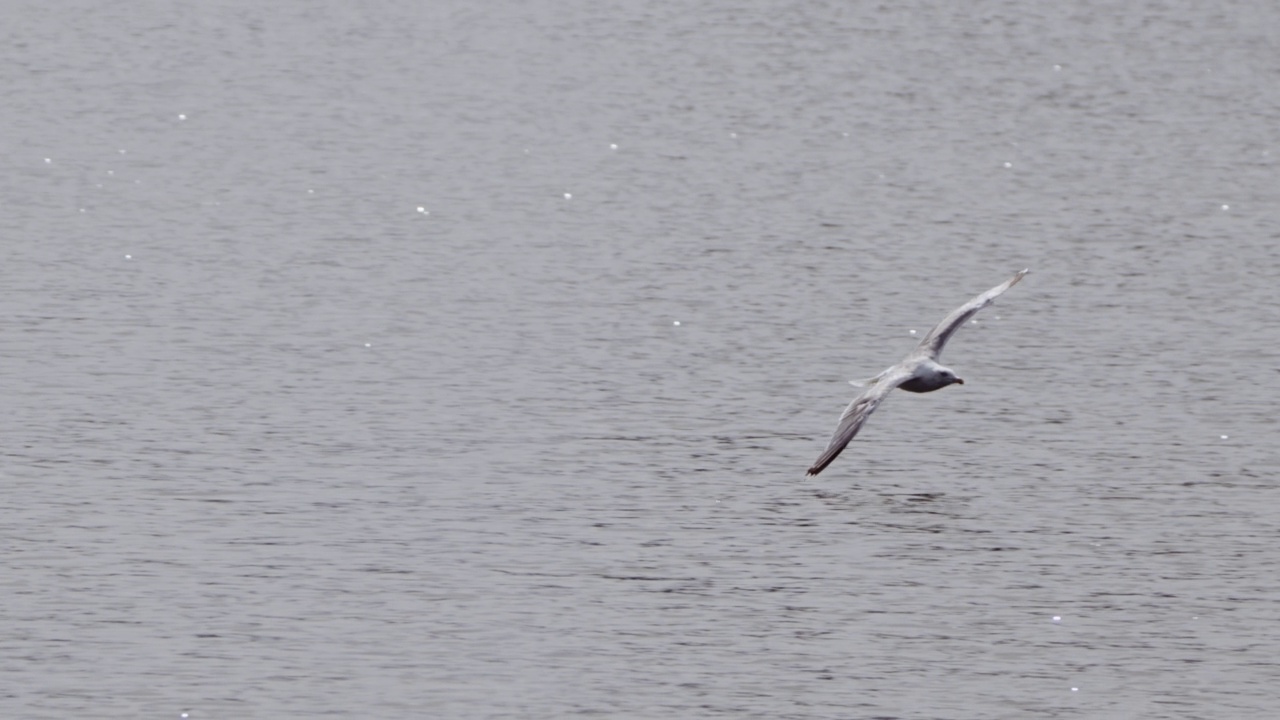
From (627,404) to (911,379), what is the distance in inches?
135

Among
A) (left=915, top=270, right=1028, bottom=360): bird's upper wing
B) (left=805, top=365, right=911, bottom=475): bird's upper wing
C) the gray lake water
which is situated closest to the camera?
the gray lake water

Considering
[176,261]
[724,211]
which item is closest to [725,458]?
A: [176,261]

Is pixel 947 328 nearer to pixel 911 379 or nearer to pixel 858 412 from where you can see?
pixel 911 379

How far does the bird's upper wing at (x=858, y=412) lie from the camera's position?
1692 centimetres

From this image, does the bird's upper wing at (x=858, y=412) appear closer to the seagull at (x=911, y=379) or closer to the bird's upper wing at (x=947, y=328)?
the seagull at (x=911, y=379)

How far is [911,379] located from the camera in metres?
19.8

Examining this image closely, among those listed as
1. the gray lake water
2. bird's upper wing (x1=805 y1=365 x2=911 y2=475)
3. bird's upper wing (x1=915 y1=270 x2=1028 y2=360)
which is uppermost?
bird's upper wing (x1=805 y1=365 x2=911 y2=475)

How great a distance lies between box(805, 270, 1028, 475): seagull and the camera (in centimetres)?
1761

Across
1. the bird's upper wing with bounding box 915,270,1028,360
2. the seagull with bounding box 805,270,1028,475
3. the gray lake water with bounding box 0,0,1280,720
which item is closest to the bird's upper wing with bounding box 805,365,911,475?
the seagull with bounding box 805,270,1028,475

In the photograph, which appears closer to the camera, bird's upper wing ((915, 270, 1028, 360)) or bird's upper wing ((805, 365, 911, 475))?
bird's upper wing ((805, 365, 911, 475))

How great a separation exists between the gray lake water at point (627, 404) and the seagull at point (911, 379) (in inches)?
35.3

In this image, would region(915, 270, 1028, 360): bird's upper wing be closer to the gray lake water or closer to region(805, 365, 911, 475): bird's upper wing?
region(805, 365, 911, 475): bird's upper wing

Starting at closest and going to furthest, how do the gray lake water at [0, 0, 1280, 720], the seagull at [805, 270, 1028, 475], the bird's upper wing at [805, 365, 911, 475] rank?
the gray lake water at [0, 0, 1280, 720], the bird's upper wing at [805, 365, 911, 475], the seagull at [805, 270, 1028, 475]

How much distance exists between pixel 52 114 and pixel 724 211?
13.5 metres
